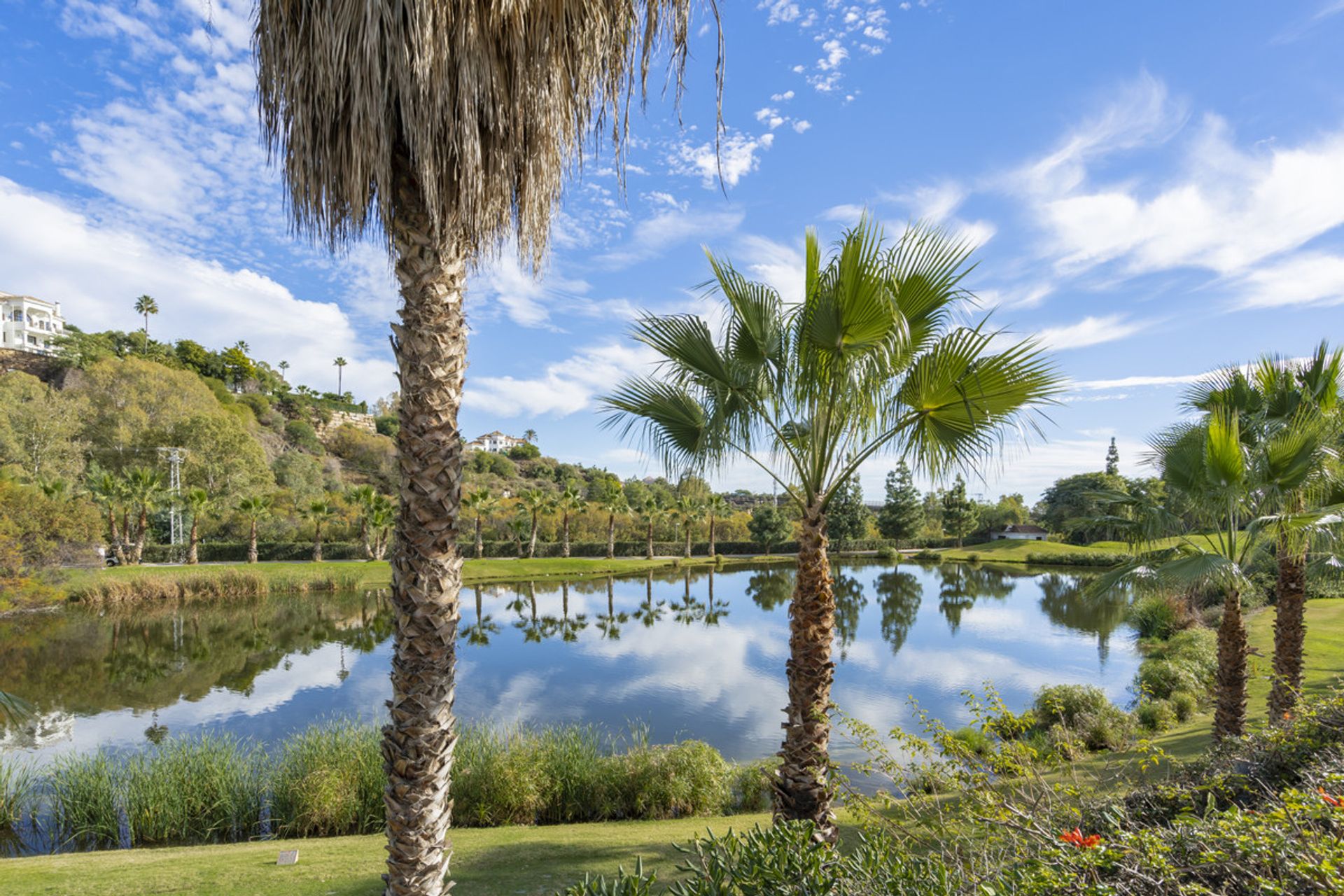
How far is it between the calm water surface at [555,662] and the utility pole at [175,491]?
14814mm

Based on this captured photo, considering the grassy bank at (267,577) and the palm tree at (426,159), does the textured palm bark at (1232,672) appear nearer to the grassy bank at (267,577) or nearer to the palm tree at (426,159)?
the palm tree at (426,159)

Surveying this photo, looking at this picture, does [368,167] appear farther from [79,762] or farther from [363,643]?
[363,643]

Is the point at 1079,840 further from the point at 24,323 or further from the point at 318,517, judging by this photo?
the point at 24,323

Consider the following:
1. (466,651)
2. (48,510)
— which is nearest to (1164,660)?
(466,651)

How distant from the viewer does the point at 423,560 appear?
126 inches

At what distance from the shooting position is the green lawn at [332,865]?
5.41m

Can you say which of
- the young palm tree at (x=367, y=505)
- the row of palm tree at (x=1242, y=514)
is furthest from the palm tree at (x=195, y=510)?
the row of palm tree at (x=1242, y=514)

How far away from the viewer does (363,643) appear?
2152cm

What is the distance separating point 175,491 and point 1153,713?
48.2 meters

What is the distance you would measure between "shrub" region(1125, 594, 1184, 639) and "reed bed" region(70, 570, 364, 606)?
35480 millimetres

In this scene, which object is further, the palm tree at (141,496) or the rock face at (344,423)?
the rock face at (344,423)

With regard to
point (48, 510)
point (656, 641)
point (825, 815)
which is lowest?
point (656, 641)

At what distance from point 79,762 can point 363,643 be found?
13.2 metres

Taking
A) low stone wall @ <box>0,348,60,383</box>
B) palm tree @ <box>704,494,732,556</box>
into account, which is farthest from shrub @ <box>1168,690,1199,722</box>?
low stone wall @ <box>0,348,60,383</box>
